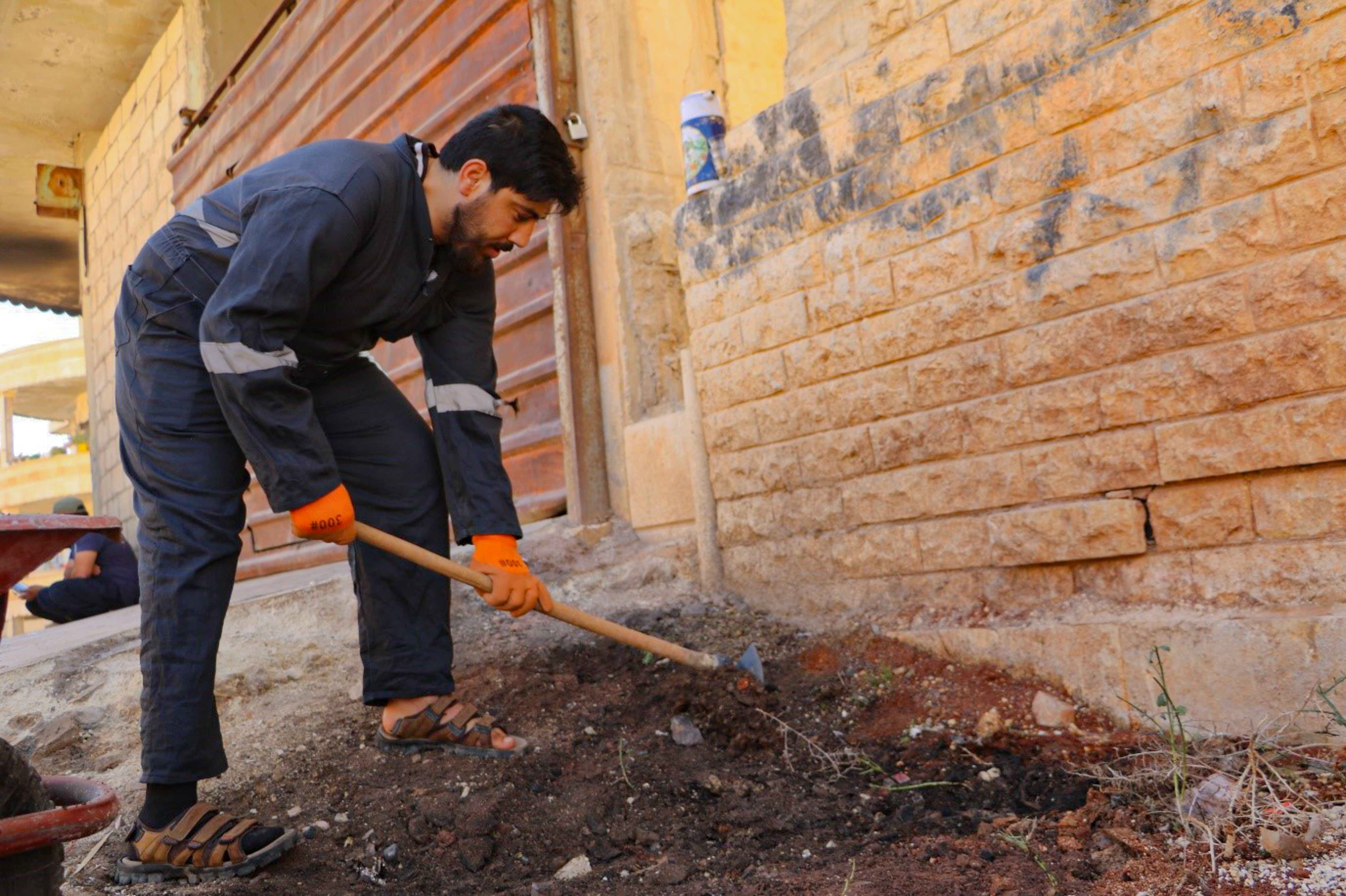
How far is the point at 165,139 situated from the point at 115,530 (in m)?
7.73

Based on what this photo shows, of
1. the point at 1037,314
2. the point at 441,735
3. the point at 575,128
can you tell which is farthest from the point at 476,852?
the point at 575,128

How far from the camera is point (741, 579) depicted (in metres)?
3.51

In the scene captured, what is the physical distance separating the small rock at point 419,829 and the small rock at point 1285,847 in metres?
1.63

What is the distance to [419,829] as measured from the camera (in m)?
2.26

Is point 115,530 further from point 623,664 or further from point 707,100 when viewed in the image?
point 707,100

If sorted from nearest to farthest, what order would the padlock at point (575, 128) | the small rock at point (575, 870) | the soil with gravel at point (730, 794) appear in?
the soil with gravel at point (730, 794) → the small rock at point (575, 870) → the padlock at point (575, 128)

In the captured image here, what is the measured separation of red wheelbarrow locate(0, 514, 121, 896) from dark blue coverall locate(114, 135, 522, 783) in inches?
18.3

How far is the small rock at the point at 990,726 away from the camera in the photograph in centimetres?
251

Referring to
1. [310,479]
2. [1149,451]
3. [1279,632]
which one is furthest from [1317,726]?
[310,479]

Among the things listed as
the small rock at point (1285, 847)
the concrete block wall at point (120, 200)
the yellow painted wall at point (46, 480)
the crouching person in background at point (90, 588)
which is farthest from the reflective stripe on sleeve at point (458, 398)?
the yellow painted wall at point (46, 480)

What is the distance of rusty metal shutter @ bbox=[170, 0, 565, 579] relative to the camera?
4465 millimetres

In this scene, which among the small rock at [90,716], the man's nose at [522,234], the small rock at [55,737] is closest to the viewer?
the man's nose at [522,234]

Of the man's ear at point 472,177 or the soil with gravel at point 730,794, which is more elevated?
the man's ear at point 472,177

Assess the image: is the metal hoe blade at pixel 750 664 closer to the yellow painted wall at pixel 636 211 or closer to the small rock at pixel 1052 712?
the small rock at pixel 1052 712
